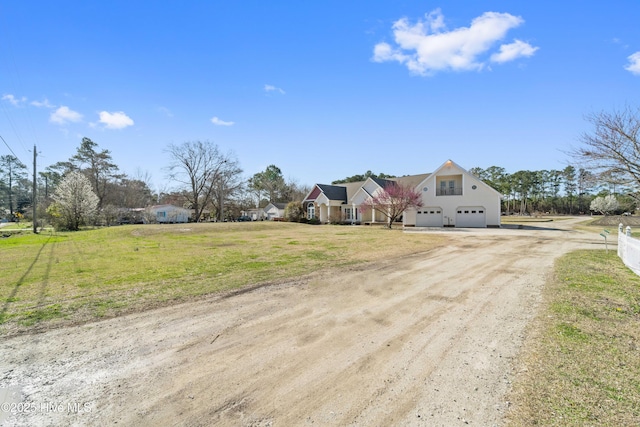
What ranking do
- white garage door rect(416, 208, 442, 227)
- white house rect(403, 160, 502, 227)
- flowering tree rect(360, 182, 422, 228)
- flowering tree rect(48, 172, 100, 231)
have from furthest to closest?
white garage door rect(416, 208, 442, 227) → flowering tree rect(48, 172, 100, 231) → white house rect(403, 160, 502, 227) → flowering tree rect(360, 182, 422, 228)

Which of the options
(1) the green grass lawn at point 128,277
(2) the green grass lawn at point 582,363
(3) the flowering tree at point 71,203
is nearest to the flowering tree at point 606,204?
(1) the green grass lawn at point 128,277

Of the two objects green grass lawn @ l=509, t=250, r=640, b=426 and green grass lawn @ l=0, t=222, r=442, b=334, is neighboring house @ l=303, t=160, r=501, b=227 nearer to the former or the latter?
green grass lawn @ l=0, t=222, r=442, b=334

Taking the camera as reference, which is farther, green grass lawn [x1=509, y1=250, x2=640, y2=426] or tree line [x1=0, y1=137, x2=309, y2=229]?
tree line [x1=0, y1=137, x2=309, y2=229]

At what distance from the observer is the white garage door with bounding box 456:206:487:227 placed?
97.6 feet

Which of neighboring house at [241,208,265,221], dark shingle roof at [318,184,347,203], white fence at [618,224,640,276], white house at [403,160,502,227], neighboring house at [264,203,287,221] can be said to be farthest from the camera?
neighboring house at [241,208,265,221]

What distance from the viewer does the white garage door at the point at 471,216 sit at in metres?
29.8

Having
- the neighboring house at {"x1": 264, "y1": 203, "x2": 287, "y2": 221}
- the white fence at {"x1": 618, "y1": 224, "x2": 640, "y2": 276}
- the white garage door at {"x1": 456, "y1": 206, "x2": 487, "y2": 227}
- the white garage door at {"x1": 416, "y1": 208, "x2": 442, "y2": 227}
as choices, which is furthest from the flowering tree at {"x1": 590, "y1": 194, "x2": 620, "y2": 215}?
the white fence at {"x1": 618, "y1": 224, "x2": 640, "y2": 276}

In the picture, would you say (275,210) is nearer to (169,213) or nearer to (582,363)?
(169,213)

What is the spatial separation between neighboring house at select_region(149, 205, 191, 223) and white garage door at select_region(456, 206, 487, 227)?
43.9 meters

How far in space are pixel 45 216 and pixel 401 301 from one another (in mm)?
46544

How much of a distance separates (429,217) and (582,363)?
Result: 96.6 feet

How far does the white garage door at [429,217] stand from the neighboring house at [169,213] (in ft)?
131

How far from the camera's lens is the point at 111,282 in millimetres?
7695

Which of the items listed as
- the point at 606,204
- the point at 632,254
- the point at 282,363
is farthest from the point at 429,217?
the point at 606,204
